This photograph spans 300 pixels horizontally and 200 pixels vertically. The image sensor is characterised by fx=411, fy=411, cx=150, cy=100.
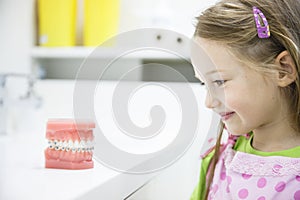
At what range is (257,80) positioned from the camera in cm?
81

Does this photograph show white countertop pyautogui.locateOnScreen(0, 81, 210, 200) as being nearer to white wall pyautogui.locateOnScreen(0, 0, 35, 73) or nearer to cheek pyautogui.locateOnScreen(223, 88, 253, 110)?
cheek pyautogui.locateOnScreen(223, 88, 253, 110)

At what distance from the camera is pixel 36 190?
68cm

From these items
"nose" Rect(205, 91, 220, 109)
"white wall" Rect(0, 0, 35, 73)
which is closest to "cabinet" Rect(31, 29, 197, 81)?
"white wall" Rect(0, 0, 35, 73)

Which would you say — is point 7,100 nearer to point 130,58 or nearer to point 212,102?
point 130,58

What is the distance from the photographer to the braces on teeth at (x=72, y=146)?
848mm

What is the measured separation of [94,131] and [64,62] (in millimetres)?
940

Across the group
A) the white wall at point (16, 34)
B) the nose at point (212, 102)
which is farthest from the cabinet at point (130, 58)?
the nose at point (212, 102)

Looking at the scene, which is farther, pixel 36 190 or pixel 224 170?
pixel 224 170

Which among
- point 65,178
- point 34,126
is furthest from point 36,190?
point 34,126

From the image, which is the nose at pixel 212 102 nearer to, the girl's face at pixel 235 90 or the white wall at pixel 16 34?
the girl's face at pixel 235 90

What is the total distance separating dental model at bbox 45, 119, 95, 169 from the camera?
0.85 m

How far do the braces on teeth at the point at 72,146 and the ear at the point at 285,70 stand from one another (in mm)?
405

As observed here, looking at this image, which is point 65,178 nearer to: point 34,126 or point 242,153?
point 242,153

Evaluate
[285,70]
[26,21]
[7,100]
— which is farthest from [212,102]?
[26,21]
